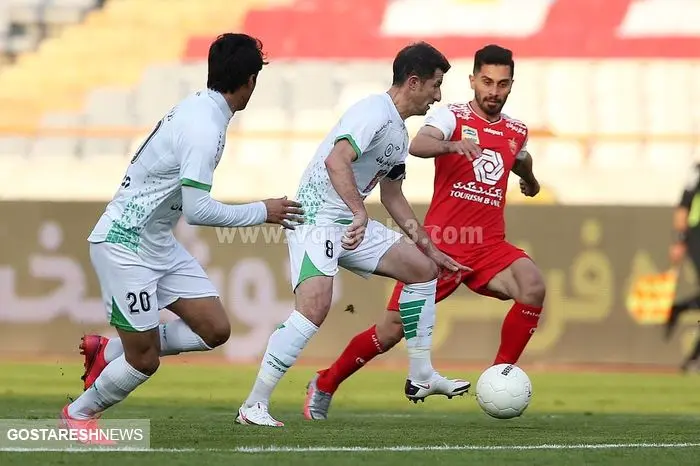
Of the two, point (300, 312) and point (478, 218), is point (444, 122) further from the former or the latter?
point (300, 312)

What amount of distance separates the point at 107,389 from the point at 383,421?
2.22 meters

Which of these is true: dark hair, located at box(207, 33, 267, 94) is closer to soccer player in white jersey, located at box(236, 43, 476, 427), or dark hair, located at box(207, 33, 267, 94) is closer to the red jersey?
soccer player in white jersey, located at box(236, 43, 476, 427)

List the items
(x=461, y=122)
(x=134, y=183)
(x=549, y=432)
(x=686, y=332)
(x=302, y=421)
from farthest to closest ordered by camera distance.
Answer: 1. (x=686, y=332)
2. (x=461, y=122)
3. (x=302, y=421)
4. (x=549, y=432)
5. (x=134, y=183)

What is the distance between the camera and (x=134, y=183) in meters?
6.58

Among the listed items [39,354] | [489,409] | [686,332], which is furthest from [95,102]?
[489,409]

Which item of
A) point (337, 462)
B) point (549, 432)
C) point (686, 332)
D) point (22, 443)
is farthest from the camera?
point (686, 332)

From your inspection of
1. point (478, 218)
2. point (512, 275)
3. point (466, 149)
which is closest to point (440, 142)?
point (466, 149)

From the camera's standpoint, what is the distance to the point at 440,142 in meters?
8.13

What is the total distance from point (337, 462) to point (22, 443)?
158 cm

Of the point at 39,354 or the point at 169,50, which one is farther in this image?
the point at 169,50

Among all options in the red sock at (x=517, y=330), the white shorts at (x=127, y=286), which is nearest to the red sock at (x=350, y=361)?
the red sock at (x=517, y=330)

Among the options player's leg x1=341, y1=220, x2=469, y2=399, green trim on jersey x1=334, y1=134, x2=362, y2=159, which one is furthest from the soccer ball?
green trim on jersey x1=334, y1=134, x2=362, y2=159

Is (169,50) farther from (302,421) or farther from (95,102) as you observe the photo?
(302,421)

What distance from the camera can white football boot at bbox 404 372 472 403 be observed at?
7.68m
